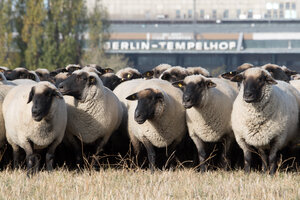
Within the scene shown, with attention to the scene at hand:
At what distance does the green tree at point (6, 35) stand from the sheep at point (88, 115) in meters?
24.7

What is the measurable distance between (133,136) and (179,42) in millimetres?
62397

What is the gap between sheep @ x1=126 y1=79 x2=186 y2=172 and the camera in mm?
8594

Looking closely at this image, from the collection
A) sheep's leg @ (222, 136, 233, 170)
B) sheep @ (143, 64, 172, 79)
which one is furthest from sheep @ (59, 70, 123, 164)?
sheep @ (143, 64, 172, 79)

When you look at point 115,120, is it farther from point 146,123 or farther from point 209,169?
point 209,169

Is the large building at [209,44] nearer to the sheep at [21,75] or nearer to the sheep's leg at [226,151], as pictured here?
the sheep at [21,75]

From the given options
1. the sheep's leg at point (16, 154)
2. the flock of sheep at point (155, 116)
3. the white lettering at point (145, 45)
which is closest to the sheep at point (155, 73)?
the flock of sheep at point (155, 116)

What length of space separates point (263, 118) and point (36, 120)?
2984 millimetres

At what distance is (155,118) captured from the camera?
887 centimetres

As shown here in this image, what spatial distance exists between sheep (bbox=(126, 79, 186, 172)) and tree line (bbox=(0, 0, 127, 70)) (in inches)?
956

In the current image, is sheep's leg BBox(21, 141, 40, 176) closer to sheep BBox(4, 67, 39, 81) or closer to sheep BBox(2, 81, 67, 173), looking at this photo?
sheep BBox(2, 81, 67, 173)


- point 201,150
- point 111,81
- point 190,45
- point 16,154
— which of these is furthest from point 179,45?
point 16,154

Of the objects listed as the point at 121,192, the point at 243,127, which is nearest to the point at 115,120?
the point at 243,127

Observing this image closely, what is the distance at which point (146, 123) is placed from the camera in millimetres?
8984

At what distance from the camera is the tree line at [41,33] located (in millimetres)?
32688
